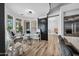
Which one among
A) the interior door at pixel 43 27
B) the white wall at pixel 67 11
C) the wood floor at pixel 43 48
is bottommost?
the wood floor at pixel 43 48

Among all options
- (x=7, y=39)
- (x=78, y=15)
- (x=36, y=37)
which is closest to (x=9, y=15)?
(x=7, y=39)

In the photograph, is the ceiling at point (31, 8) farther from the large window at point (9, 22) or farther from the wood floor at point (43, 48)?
the wood floor at point (43, 48)

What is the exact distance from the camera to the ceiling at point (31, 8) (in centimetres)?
203

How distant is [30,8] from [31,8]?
20mm

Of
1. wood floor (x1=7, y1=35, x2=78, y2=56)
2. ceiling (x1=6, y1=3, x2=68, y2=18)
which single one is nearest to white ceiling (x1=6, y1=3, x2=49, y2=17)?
ceiling (x1=6, y1=3, x2=68, y2=18)

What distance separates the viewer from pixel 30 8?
81.7 inches

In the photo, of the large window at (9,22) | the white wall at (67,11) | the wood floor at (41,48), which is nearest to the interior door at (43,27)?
the wood floor at (41,48)

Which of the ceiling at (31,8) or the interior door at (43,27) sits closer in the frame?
the ceiling at (31,8)

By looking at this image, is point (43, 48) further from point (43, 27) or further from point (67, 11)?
point (67, 11)

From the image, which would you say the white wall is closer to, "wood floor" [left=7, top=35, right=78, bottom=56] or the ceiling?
the ceiling

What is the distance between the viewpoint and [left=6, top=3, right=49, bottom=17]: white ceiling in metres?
2.03

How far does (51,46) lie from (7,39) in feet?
2.99

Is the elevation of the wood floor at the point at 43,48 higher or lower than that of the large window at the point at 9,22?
lower

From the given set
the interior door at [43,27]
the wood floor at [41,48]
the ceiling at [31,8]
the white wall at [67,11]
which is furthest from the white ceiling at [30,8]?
the wood floor at [41,48]
